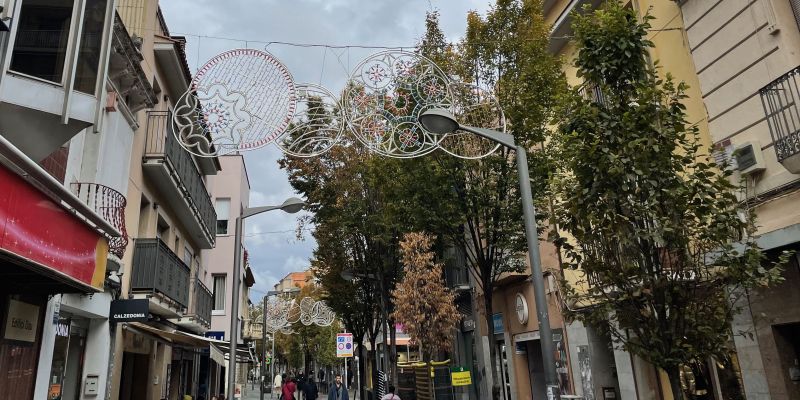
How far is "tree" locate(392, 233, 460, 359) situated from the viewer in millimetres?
15508

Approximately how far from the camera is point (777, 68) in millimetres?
8445

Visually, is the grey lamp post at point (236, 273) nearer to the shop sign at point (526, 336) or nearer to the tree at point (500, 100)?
the tree at point (500, 100)

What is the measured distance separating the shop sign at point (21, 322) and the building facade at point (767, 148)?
10183 millimetres

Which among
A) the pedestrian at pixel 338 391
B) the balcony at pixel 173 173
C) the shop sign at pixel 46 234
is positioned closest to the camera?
the shop sign at pixel 46 234

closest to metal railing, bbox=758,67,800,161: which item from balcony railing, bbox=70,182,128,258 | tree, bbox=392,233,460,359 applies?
tree, bbox=392,233,460,359

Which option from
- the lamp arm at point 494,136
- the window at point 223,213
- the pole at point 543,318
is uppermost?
the window at point 223,213

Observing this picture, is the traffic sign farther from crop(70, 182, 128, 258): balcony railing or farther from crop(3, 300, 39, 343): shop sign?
crop(3, 300, 39, 343): shop sign

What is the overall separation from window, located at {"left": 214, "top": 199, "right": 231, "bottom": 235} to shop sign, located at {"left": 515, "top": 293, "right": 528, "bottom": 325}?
2088 cm

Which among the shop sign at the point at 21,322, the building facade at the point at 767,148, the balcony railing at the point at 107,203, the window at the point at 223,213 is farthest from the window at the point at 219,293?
the building facade at the point at 767,148

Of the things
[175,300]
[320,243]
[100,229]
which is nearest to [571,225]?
[100,229]

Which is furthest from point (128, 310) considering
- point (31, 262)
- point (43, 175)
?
point (43, 175)

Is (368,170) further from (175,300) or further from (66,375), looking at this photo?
(66,375)

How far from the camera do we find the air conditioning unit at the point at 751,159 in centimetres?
847

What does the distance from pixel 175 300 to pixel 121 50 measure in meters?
6.74
